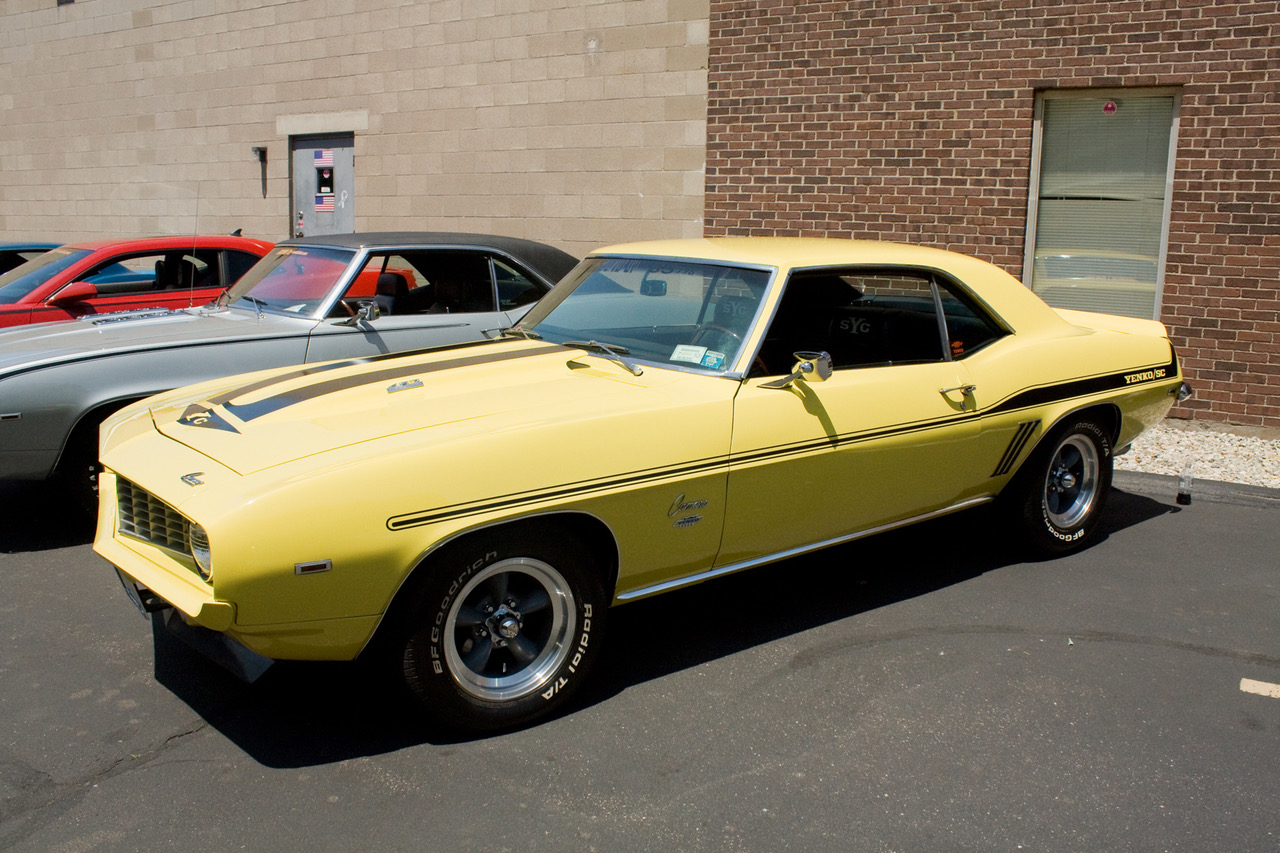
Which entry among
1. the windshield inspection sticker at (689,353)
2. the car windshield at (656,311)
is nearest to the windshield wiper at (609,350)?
the car windshield at (656,311)

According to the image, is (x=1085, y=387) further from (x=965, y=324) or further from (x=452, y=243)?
→ (x=452, y=243)

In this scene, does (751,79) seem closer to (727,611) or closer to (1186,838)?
(727,611)

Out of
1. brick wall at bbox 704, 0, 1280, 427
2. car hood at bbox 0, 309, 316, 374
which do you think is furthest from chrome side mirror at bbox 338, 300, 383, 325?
brick wall at bbox 704, 0, 1280, 427

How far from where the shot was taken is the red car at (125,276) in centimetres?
796

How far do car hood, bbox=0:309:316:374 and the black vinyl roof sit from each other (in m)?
0.67

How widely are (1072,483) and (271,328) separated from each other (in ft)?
14.6

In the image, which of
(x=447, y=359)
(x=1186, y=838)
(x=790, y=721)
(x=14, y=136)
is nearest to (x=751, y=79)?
(x=447, y=359)

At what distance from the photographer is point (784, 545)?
4254 mm

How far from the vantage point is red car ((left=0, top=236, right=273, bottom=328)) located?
796 centimetres

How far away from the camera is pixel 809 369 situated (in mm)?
4074

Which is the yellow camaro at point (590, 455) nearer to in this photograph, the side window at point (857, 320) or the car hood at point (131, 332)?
the side window at point (857, 320)

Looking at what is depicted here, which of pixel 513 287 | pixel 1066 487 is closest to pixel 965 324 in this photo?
pixel 1066 487

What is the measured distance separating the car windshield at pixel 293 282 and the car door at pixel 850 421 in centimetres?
316

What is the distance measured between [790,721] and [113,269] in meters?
7.00
